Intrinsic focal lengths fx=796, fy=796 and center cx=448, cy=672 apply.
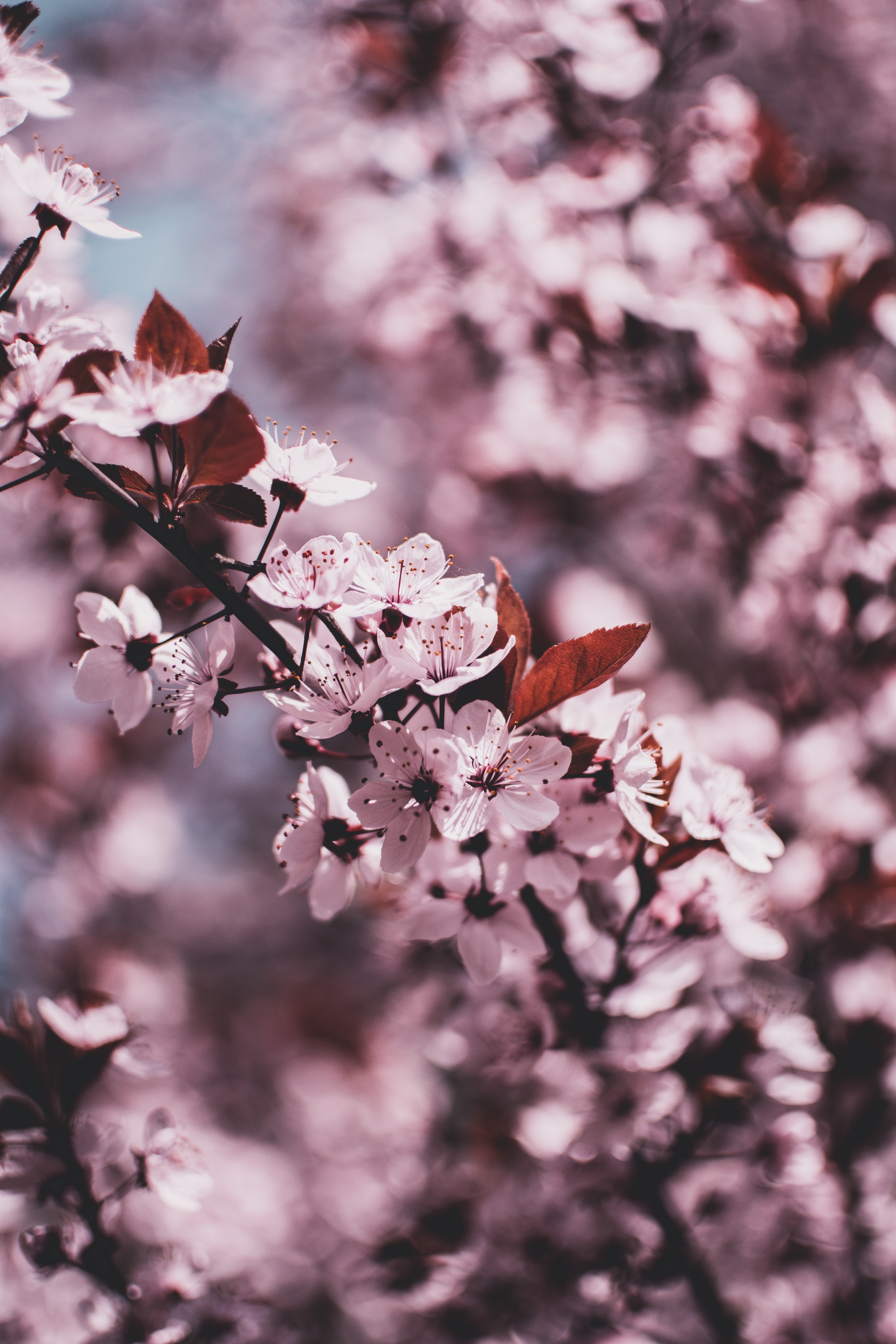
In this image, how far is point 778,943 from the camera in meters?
1.00

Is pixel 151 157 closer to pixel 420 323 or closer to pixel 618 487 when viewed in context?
pixel 420 323

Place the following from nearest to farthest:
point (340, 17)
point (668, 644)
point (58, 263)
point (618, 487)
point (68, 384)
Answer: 1. point (68, 384)
2. point (58, 263)
3. point (340, 17)
4. point (618, 487)
5. point (668, 644)

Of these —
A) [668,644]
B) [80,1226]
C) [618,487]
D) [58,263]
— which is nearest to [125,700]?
[80,1226]

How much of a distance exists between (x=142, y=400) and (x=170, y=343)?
0.07 meters

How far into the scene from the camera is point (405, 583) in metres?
0.82

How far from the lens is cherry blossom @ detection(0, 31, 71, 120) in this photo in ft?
2.76

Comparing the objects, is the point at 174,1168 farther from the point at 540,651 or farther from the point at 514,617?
the point at 540,651

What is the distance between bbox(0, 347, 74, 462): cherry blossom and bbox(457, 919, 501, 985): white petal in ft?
2.24

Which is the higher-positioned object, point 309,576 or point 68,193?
point 68,193

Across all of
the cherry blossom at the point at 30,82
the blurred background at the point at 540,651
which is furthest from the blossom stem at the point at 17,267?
the blurred background at the point at 540,651

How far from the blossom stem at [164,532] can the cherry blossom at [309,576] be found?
3cm

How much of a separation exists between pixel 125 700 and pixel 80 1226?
32.4 inches

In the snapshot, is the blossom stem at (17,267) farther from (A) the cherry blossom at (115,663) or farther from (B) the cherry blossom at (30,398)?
(A) the cherry blossom at (115,663)

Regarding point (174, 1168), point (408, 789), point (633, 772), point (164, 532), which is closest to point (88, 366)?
point (164, 532)
